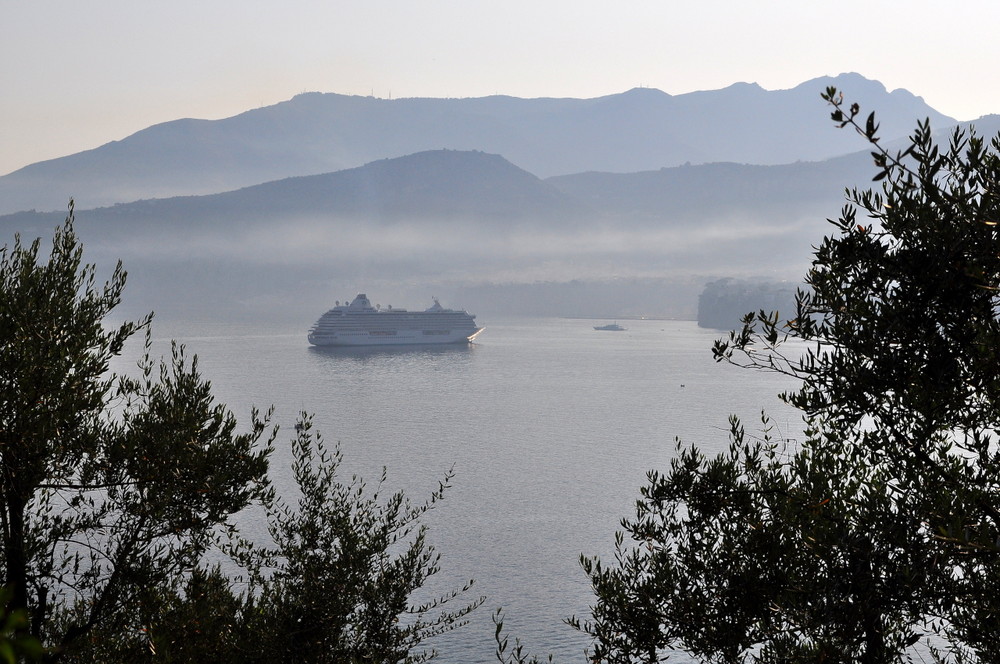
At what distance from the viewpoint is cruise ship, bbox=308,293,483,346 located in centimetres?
12200

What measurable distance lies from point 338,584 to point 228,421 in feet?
8.27

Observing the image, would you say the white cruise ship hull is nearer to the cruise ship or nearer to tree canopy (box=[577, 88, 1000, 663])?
the cruise ship

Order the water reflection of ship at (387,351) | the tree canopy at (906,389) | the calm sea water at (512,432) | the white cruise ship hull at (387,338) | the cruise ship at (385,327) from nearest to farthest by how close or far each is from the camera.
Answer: the tree canopy at (906,389), the calm sea water at (512,432), the water reflection of ship at (387,351), the white cruise ship hull at (387,338), the cruise ship at (385,327)

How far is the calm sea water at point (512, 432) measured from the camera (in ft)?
82.2

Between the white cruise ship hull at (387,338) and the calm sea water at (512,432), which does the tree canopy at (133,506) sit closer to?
the calm sea water at (512,432)

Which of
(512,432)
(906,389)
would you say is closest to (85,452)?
(906,389)

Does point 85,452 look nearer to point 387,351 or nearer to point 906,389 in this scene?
point 906,389

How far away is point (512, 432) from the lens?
52.3m

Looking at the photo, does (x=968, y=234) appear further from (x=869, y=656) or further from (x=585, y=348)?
(x=585, y=348)

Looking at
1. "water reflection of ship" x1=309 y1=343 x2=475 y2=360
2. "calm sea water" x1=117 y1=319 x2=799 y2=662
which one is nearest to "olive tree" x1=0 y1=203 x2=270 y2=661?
"calm sea water" x1=117 y1=319 x2=799 y2=662

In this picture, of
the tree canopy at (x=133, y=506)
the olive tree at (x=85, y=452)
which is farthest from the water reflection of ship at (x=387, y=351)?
the olive tree at (x=85, y=452)

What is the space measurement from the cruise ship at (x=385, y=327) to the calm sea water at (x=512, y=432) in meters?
4.51

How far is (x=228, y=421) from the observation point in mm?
10945

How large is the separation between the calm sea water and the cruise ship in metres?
4.51
